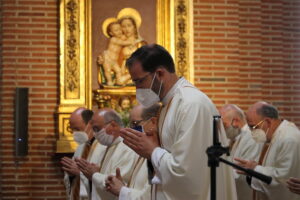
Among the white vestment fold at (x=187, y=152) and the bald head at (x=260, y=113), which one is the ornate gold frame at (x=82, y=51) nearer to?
the bald head at (x=260, y=113)

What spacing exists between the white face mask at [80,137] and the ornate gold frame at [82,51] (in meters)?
1.12

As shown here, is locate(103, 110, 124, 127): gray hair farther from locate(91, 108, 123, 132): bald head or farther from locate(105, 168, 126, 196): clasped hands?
locate(105, 168, 126, 196): clasped hands

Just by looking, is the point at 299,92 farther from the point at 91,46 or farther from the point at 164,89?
the point at 164,89

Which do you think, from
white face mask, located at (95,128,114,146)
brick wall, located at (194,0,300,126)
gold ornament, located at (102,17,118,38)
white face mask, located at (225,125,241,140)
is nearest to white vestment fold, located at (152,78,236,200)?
white face mask, located at (95,128,114,146)

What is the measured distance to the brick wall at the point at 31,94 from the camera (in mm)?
9055

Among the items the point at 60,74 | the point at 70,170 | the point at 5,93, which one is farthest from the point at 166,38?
the point at 70,170

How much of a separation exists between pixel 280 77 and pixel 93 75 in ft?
10.4

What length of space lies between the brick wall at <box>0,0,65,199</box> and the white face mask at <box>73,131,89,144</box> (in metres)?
1.35

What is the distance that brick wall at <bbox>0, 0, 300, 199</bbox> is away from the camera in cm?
908

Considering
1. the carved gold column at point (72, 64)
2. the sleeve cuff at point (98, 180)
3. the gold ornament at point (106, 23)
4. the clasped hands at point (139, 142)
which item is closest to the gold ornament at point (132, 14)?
the gold ornament at point (106, 23)

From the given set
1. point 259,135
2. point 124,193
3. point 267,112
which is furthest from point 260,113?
point 124,193

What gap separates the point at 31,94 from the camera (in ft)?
30.0

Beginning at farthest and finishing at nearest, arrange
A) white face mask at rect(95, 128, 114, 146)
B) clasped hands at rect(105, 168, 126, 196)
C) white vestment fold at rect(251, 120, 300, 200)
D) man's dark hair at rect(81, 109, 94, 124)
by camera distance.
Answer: man's dark hair at rect(81, 109, 94, 124) → white face mask at rect(95, 128, 114, 146) → white vestment fold at rect(251, 120, 300, 200) → clasped hands at rect(105, 168, 126, 196)

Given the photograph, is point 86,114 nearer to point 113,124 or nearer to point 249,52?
point 113,124
